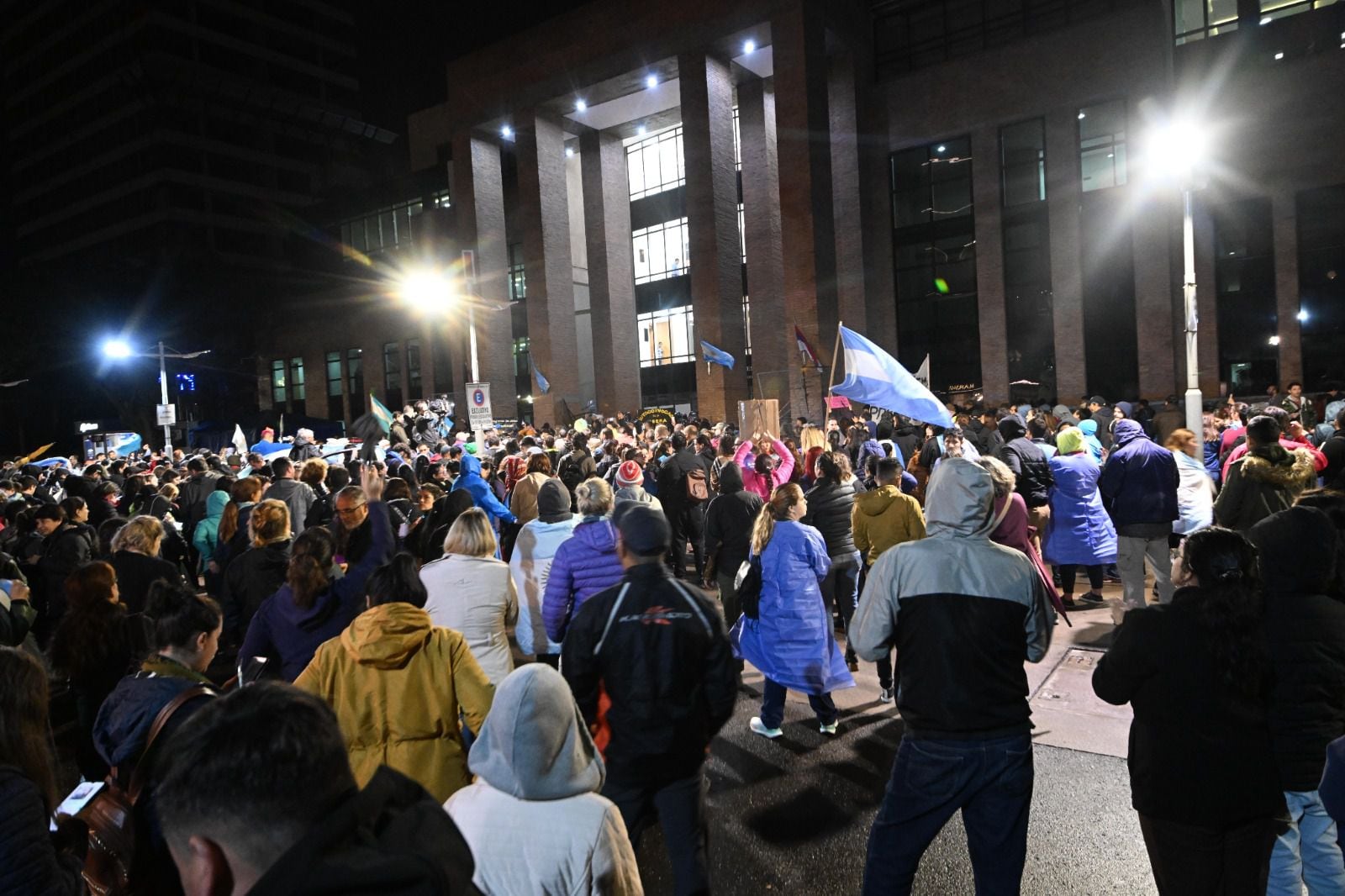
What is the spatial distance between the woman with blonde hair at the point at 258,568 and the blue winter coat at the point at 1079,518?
25.1 feet

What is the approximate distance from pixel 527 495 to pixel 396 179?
4430 centimetres

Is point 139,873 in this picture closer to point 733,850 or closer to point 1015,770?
point 733,850

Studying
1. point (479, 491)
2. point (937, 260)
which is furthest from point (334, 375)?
point (479, 491)

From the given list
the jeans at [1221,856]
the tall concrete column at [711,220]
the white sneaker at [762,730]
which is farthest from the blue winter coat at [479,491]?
the tall concrete column at [711,220]

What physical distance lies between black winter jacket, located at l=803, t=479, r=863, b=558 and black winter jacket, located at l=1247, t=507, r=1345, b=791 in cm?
420

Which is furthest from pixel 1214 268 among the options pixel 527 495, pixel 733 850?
pixel 733 850

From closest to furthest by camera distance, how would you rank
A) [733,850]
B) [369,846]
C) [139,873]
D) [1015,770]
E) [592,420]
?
[369,846], [139,873], [1015,770], [733,850], [592,420]

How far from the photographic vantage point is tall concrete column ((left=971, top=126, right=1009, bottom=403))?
29484 mm

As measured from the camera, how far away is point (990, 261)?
29594mm

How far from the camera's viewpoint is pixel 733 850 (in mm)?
4516

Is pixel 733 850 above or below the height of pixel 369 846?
below

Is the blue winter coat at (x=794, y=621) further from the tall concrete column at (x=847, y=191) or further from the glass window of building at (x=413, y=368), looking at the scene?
the glass window of building at (x=413, y=368)

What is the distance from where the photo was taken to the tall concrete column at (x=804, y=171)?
92.9 ft

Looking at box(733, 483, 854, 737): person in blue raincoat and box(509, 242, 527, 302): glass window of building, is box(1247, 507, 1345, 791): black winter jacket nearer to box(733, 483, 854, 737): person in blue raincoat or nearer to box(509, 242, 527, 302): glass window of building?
box(733, 483, 854, 737): person in blue raincoat
